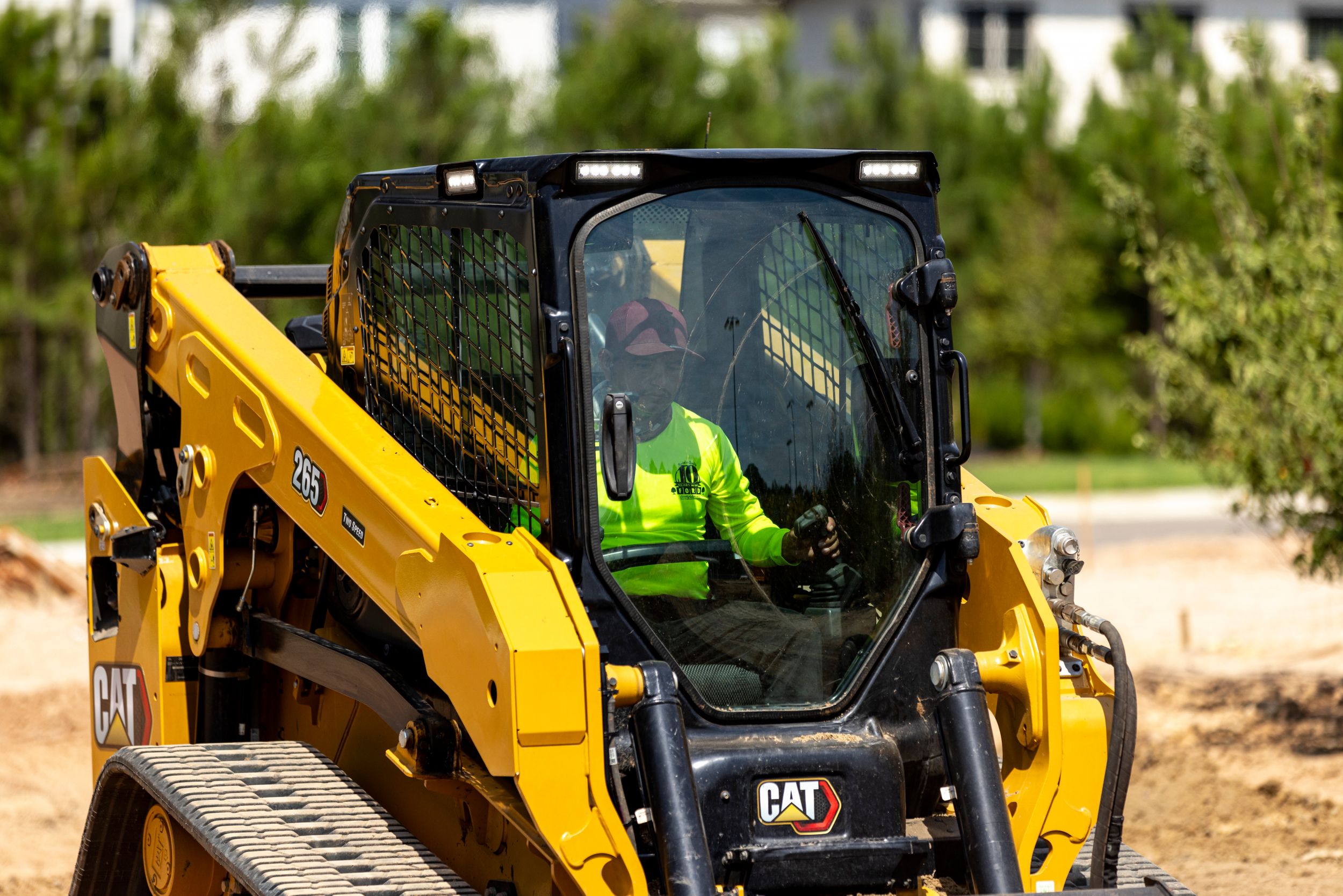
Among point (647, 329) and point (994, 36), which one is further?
point (994, 36)

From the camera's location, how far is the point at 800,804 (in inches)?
155

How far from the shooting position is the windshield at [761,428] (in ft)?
13.2

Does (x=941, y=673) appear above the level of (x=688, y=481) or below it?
below

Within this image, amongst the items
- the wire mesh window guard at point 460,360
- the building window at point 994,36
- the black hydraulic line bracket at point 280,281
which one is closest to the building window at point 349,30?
the building window at point 994,36

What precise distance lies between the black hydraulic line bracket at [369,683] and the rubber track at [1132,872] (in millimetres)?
1736

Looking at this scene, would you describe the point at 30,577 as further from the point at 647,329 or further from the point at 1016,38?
the point at 1016,38

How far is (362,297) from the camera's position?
15.7ft

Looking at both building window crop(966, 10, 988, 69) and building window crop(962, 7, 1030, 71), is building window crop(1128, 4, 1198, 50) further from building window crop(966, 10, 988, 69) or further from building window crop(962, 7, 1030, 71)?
building window crop(966, 10, 988, 69)

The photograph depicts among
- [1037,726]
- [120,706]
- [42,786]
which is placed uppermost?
[1037,726]

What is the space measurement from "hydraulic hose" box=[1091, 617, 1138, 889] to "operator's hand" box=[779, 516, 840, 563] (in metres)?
0.71

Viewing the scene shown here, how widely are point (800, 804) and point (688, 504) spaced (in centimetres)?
77

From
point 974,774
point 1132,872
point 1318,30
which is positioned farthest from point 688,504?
point 1318,30

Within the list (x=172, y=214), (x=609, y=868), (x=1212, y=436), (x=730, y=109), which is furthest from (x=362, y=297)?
(x=730, y=109)

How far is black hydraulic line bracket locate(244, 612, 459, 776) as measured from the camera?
4078mm
